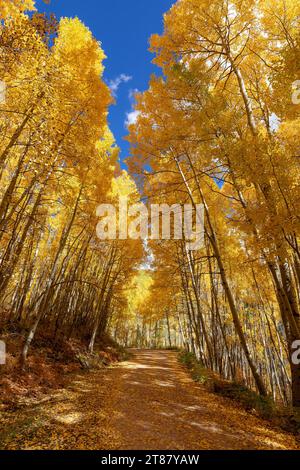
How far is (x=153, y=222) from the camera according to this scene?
7.86m

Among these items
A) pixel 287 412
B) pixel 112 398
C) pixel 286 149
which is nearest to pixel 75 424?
pixel 112 398

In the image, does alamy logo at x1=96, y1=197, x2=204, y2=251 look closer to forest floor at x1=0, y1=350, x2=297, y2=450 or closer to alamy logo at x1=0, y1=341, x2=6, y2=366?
alamy logo at x1=0, y1=341, x2=6, y2=366

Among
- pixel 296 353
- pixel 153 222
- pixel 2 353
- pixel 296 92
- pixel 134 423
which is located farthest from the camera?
pixel 153 222

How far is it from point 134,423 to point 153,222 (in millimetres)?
5139

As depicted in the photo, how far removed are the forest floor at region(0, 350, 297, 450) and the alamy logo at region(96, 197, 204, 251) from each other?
4.75 m

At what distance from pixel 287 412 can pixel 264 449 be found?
6.16 ft

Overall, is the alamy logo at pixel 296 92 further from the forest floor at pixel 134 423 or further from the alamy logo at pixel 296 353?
the forest floor at pixel 134 423

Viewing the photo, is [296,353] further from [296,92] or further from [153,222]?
[296,92]

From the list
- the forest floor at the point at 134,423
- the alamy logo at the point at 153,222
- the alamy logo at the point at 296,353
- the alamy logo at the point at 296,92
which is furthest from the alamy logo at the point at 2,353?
the alamy logo at the point at 296,92

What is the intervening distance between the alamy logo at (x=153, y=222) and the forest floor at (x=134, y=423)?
4.75 meters

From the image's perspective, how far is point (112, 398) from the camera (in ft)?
18.8

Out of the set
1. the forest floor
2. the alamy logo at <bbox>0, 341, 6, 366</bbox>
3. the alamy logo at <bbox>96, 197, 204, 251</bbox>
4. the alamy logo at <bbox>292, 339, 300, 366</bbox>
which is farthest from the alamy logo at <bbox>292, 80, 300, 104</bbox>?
the alamy logo at <bbox>0, 341, 6, 366</bbox>

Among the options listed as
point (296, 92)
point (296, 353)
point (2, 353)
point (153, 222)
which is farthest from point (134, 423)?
point (296, 92)

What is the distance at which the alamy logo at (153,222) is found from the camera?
309 inches
